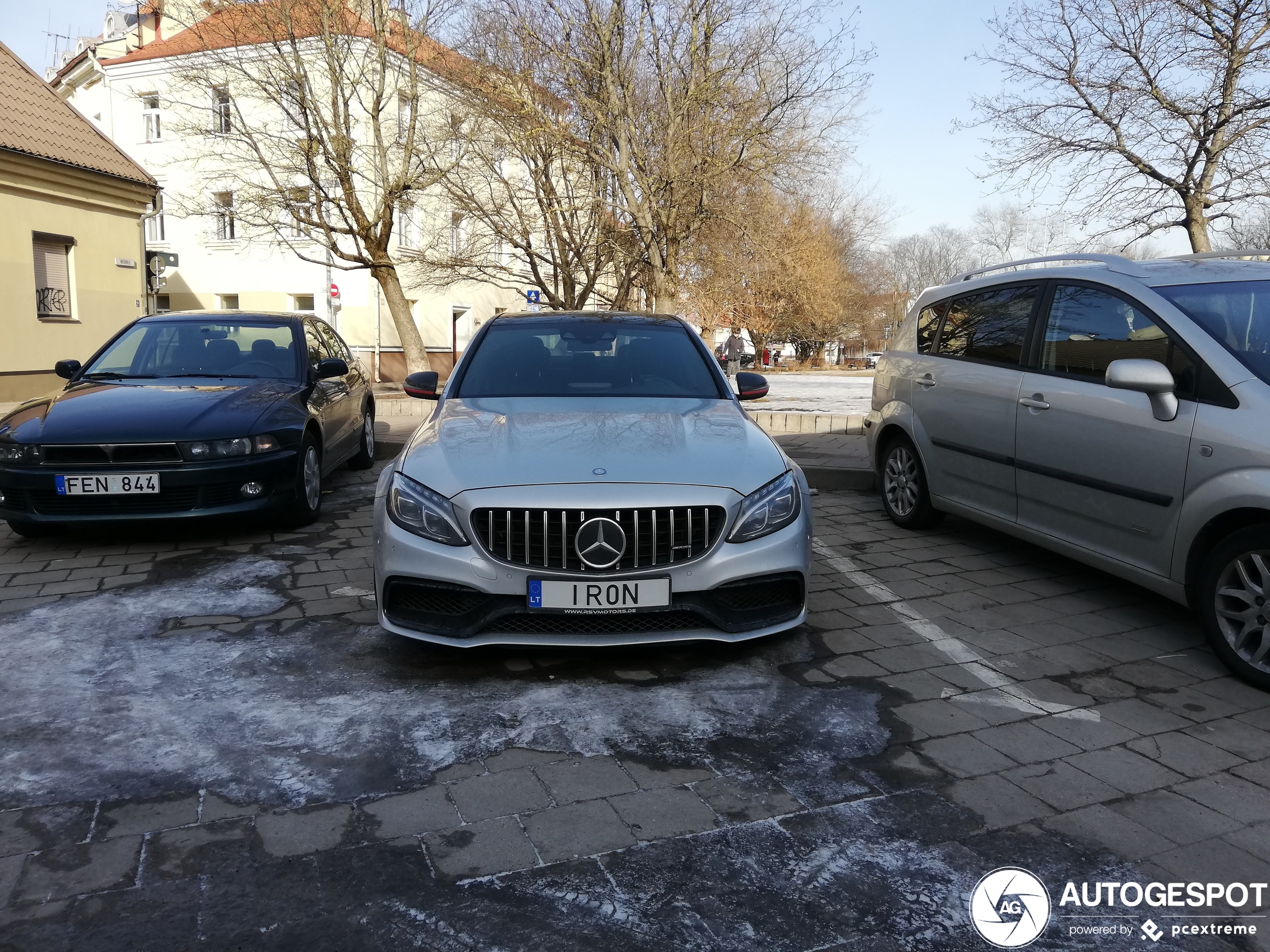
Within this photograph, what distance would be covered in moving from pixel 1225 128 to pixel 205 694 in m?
18.0

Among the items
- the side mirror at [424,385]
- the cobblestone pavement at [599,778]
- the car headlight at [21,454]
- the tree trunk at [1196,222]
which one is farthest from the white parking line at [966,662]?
the tree trunk at [1196,222]

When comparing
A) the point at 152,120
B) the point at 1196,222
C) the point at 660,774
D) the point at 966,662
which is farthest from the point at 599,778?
the point at 152,120

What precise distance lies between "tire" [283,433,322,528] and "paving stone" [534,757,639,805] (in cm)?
394

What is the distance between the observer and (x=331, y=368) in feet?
24.5

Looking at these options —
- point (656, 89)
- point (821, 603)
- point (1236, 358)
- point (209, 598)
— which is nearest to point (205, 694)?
point (209, 598)

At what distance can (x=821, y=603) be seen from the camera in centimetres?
496

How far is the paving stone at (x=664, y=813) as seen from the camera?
107 inches

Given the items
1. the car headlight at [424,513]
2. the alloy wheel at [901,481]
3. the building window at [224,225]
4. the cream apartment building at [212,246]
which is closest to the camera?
the car headlight at [424,513]

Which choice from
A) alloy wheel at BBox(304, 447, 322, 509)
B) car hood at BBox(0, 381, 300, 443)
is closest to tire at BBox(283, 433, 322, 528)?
alloy wheel at BBox(304, 447, 322, 509)

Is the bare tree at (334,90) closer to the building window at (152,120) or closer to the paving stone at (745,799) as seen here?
the building window at (152,120)

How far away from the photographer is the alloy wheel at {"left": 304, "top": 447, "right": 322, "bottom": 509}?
6.63 meters

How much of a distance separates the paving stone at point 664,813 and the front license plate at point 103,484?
4.16m

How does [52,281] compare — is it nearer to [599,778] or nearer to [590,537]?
[590,537]

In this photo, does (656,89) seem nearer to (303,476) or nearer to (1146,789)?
(303,476)
